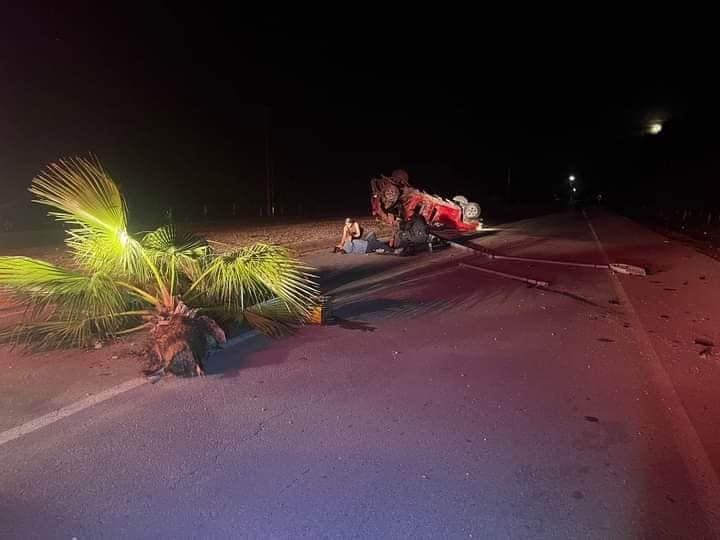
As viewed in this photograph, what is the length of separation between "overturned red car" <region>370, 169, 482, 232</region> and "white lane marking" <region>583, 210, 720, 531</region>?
42.3 feet

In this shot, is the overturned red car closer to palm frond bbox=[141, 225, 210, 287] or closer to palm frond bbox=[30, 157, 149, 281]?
palm frond bbox=[141, 225, 210, 287]

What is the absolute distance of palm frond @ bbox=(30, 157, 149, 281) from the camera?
5691 millimetres

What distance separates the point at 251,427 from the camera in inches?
173

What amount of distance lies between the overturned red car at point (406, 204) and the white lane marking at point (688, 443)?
12.9 m

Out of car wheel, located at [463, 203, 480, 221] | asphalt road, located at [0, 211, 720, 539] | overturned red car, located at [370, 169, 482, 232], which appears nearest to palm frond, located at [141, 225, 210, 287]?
asphalt road, located at [0, 211, 720, 539]

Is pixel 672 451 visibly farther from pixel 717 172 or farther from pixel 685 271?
pixel 717 172

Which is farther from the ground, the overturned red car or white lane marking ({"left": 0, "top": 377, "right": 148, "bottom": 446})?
the overturned red car

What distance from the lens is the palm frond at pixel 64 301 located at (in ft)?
18.6

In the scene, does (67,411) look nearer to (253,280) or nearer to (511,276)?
(253,280)

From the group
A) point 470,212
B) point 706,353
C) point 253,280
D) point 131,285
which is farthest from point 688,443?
point 470,212

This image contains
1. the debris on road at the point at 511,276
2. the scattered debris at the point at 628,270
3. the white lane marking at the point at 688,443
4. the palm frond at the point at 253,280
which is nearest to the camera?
the white lane marking at the point at 688,443

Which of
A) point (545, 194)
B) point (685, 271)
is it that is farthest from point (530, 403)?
point (545, 194)

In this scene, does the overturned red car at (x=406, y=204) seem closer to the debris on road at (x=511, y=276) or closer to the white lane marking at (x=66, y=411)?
the debris on road at (x=511, y=276)

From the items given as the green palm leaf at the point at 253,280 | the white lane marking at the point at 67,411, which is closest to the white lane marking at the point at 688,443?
the green palm leaf at the point at 253,280
